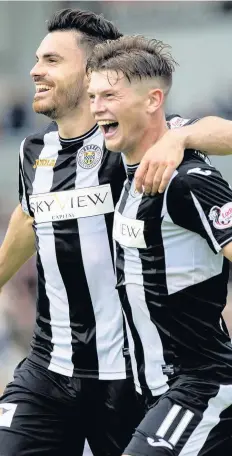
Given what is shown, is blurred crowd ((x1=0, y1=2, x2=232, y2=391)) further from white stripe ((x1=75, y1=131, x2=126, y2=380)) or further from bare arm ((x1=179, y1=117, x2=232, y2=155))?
bare arm ((x1=179, y1=117, x2=232, y2=155))

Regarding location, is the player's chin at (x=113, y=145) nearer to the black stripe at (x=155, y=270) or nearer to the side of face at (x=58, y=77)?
the black stripe at (x=155, y=270)

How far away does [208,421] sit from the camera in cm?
342

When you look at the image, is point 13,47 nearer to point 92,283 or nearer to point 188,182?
point 92,283

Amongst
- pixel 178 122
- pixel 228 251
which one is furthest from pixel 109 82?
pixel 228 251

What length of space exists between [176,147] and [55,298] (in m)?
1.02

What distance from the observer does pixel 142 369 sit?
365 centimetres

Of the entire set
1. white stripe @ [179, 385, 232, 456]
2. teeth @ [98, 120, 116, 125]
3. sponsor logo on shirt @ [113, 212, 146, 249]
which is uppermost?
teeth @ [98, 120, 116, 125]

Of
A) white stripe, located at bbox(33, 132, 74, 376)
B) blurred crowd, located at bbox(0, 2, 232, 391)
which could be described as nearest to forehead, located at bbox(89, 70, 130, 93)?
white stripe, located at bbox(33, 132, 74, 376)

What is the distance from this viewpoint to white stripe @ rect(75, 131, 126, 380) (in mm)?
4074

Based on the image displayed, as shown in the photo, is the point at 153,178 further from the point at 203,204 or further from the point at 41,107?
the point at 41,107

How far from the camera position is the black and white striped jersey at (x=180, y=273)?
132 inches

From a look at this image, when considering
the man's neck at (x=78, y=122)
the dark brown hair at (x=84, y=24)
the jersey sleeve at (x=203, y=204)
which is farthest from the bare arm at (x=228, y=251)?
the dark brown hair at (x=84, y=24)

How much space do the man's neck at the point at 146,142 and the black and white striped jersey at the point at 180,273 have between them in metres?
0.15

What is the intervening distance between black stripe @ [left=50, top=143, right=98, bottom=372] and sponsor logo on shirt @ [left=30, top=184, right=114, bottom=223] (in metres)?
0.03
